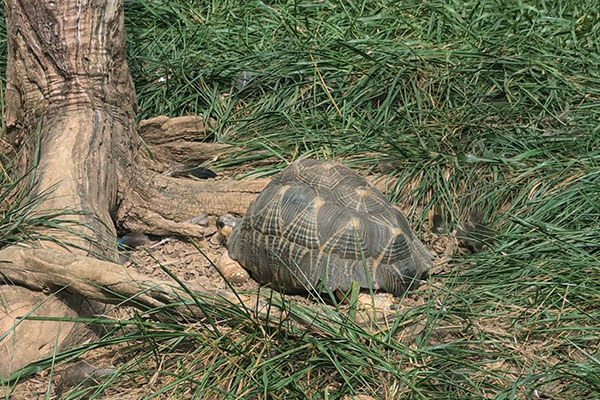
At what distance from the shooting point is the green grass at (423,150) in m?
3.19

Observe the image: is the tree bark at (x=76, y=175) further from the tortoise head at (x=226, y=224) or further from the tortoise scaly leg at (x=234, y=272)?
the tortoise scaly leg at (x=234, y=272)

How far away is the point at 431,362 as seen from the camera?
3.26 m

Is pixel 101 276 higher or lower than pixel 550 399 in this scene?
higher

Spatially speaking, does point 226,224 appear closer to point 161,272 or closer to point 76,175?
point 161,272

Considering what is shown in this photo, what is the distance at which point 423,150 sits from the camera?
5074mm

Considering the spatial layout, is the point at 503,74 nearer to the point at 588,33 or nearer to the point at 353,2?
the point at 588,33

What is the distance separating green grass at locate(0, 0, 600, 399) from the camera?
3.19 meters

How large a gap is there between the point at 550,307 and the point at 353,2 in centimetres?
352

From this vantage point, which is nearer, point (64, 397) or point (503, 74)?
point (64, 397)

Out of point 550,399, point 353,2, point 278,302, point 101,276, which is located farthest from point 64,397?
point 353,2

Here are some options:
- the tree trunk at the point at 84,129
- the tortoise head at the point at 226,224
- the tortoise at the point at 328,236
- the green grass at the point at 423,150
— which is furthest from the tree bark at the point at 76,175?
the tortoise at the point at 328,236

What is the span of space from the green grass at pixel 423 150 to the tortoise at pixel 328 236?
0.84 ft

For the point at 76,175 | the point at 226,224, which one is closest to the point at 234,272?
the point at 226,224

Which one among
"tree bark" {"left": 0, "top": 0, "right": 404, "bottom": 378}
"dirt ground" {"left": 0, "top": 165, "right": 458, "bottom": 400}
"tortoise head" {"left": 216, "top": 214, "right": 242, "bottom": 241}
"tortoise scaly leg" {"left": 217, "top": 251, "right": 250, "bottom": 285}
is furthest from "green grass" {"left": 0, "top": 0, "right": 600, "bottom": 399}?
"tortoise scaly leg" {"left": 217, "top": 251, "right": 250, "bottom": 285}
